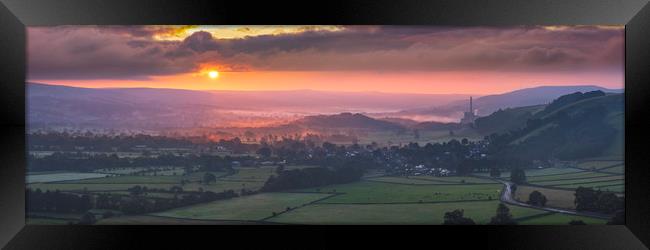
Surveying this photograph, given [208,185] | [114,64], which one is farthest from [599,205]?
[114,64]

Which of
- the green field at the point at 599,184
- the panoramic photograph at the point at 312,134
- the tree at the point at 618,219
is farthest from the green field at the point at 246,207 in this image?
the tree at the point at 618,219

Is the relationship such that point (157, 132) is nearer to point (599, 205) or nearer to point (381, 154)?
point (381, 154)

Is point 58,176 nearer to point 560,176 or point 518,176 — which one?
point 518,176

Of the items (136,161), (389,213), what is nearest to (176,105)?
(136,161)

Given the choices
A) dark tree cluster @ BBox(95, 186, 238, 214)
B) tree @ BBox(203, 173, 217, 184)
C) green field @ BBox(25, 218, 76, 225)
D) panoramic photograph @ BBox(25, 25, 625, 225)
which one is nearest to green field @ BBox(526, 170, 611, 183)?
panoramic photograph @ BBox(25, 25, 625, 225)

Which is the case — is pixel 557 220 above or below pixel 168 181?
below

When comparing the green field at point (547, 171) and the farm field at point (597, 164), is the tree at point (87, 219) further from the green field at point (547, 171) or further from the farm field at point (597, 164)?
the farm field at point (597, 164)
